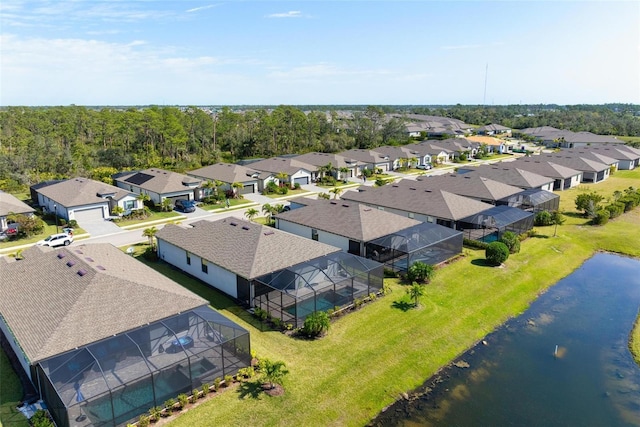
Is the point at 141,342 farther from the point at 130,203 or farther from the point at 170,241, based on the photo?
the point at 130,203

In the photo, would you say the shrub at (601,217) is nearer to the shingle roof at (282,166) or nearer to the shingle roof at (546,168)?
the shingle roof at (546,168)

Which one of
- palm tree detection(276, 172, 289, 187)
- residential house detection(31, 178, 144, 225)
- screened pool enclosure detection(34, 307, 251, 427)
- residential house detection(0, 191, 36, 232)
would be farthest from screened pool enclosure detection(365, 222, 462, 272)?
residential house detection(0, 191, 36, 232)

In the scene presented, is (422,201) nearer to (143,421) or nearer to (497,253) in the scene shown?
(497,253)

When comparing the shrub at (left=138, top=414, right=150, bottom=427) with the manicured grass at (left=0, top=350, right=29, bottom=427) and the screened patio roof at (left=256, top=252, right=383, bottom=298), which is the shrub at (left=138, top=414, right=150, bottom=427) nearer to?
the manicured grass at (left=0, top=350, right=29, bottom=427)

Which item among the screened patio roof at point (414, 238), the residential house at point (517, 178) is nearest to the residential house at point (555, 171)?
the residential house at point (517, 178)

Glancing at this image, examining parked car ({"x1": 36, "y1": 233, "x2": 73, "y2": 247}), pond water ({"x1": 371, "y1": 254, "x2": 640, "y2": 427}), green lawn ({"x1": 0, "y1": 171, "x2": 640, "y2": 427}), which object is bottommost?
pond water ({"x1": 371, "y1": 254, "x2": 640, "y2": 427})

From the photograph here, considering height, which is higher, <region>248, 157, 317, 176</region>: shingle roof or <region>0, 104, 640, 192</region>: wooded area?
<region>0, 104, 640, 192</region>: wooded area

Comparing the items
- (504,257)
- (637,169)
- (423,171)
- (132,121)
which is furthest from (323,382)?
(637,169)
